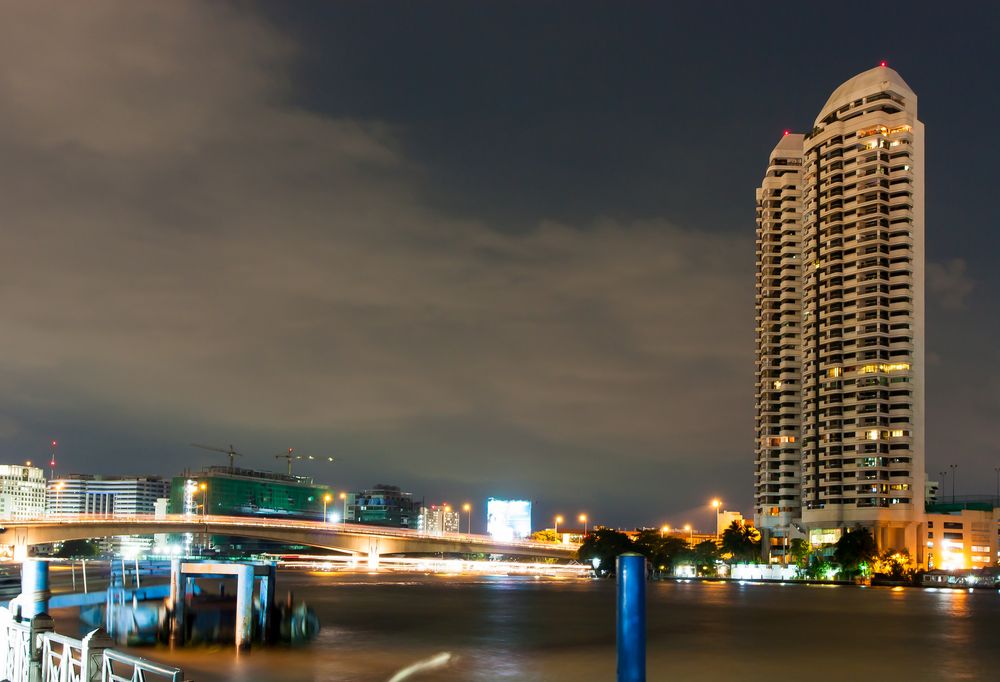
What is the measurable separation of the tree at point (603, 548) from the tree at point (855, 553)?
3244 cm

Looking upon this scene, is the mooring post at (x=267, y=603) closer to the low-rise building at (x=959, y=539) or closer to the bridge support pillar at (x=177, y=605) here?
the bridge support pillar at (x=177, y=605)

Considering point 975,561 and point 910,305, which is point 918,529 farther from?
point 910,305

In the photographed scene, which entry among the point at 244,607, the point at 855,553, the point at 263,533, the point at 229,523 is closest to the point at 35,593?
the point at 244,607

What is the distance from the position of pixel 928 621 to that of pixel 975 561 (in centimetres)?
11752

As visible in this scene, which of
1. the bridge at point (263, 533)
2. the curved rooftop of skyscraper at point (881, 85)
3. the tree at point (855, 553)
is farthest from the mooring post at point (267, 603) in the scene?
the curved rooftop of skyscraper at point (881, 85)

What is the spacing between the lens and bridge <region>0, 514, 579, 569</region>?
171 metres

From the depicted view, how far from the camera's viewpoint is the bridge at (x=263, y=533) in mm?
170625

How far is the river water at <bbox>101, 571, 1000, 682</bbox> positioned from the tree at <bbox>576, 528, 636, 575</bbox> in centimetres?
8043

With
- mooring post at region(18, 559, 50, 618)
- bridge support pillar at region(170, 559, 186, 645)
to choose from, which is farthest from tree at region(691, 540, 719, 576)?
mooring post at region(18, 559, 50, 618)

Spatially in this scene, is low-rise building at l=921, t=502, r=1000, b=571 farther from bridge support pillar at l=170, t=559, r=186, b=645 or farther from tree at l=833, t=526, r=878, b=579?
bridge support pillar at l=170, t=559, r=186, b=645

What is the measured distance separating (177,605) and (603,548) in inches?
5447

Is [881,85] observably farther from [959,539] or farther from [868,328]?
[959,539]

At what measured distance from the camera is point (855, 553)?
550 feet

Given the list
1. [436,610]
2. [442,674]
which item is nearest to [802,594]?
[436,610]
